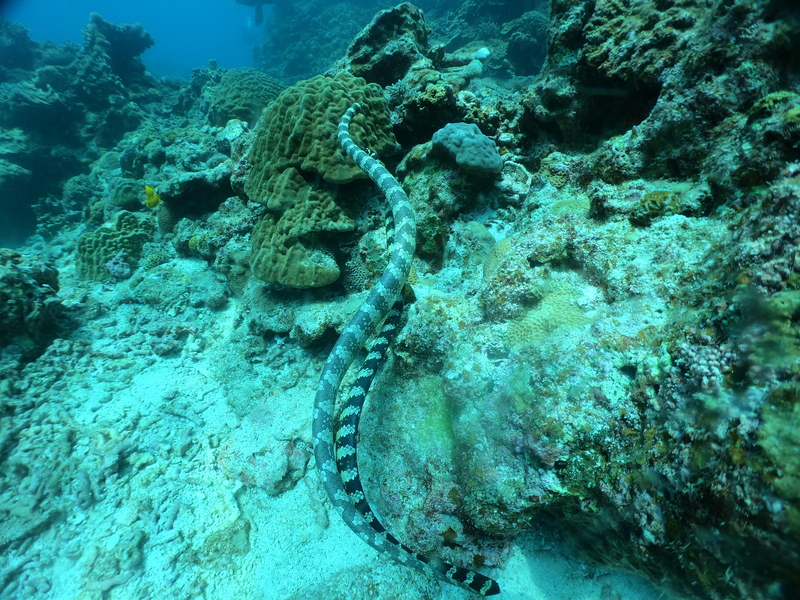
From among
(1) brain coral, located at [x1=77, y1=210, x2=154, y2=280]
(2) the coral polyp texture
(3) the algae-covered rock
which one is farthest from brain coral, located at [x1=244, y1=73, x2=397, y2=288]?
(1) brain coral, located at [x1=77, y1=210, x2=154, y2=280]

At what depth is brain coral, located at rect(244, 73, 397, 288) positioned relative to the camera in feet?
15.6

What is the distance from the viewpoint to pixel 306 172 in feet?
17.1

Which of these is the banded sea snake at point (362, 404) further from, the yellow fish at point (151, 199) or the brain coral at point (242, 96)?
the brain coral at point (242, 96)

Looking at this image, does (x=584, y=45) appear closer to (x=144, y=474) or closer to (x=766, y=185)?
(x=766, y=185)

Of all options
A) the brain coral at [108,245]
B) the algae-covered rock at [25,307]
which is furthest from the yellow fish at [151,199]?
the algae-covered rock at [25,307]

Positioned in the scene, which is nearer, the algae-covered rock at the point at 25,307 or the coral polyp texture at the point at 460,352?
the coral polyp texture at the point at 460,352

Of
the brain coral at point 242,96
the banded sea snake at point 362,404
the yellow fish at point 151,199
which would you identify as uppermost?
the brain coral at point 242,96

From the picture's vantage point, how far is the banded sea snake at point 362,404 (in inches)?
114

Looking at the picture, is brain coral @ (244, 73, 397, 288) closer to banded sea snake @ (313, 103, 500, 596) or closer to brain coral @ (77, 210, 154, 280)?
banded sea snake @ (313, 103, 500, 596)

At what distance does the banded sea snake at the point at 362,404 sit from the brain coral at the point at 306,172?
2.16 feet

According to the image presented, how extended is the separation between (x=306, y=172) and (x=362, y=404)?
12.2ft

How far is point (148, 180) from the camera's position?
32.4 feet

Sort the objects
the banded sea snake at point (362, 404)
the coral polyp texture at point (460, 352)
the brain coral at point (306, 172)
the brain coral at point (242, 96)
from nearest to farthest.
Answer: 1. the coral polyp texture at point (460, 352)
2. the banded sea snake at point (362, 404)
3. the brain coral at point (306, 172)
4. the brain coral at point (242, 96)

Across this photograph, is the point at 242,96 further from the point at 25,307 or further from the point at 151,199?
the point at 25,307
